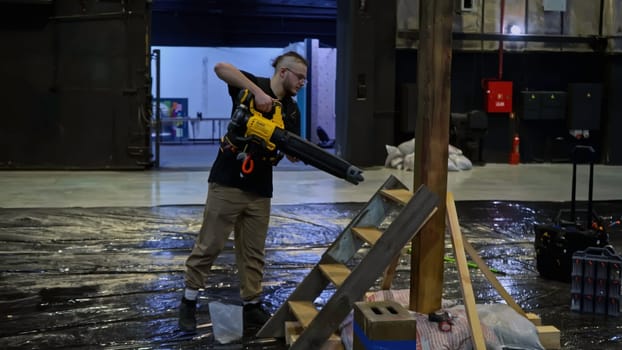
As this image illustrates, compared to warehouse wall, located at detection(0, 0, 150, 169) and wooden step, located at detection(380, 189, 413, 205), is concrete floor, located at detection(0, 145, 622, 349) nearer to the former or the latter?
warehouse wall, located at detection(0, 0, 150, 169)

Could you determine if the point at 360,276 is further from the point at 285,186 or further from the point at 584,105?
the point at 584,105

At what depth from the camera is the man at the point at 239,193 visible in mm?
3713

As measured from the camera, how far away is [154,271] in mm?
4961

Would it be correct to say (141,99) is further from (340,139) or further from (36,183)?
(340,139)

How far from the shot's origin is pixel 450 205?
3605 millimetres

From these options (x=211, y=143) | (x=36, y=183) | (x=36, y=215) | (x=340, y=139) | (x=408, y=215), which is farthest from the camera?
(x=211, y=143)

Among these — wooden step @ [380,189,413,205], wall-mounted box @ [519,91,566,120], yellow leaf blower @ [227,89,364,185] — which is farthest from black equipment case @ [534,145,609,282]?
wall-mounted box @ [519,91,566,120]

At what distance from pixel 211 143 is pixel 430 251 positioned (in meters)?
15.2

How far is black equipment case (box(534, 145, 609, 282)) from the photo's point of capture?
4660 mm

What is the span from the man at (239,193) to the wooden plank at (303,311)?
0.33 metres

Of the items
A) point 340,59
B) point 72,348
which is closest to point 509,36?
point 340,59

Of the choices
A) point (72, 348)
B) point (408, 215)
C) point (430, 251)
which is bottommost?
point (72, 348)

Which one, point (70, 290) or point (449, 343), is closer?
point (449, 343)

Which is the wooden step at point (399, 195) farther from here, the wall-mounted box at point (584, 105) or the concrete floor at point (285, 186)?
the wall-mounted box at point (584, 105)
